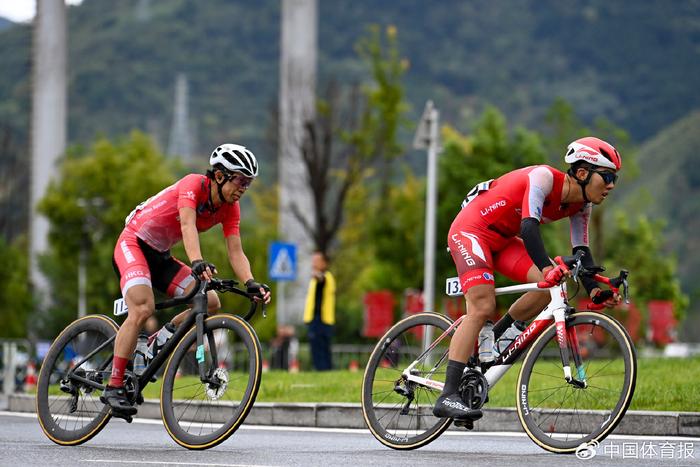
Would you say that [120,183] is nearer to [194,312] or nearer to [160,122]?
[194,312]

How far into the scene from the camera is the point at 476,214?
8961mm

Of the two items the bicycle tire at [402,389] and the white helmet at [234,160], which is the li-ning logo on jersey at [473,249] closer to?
the bicycle tire at [402,389]

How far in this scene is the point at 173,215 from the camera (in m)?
9.59

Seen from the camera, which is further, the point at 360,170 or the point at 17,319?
the point at 17,319

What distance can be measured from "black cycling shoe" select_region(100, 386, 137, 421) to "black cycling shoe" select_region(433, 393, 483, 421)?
2078 millimetres

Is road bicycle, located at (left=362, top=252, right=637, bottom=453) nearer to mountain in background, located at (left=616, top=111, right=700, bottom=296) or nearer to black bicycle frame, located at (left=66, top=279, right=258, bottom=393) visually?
black bicycle frame, located at (left=66, top=279, right=258, bottom=393)

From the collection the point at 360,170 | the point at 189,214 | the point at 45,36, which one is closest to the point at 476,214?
the point at 189,214

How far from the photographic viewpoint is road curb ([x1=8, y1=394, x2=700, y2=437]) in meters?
10.7

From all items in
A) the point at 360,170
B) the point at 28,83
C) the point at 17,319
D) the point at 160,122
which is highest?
the point at 160,122

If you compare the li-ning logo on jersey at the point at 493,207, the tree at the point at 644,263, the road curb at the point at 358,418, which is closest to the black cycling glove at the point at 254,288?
the li-ning logo on jersey at the point at 493,207

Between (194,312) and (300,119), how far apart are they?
→ 2901 cm

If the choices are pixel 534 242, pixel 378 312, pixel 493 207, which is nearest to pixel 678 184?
pixel 378 312

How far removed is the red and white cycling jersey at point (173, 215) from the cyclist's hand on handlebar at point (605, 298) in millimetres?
2427

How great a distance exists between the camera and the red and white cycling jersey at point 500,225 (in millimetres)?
8766
